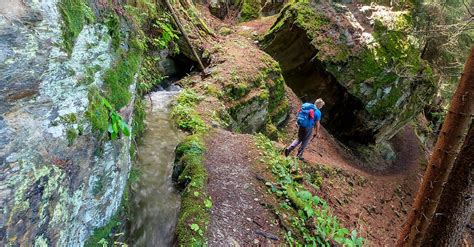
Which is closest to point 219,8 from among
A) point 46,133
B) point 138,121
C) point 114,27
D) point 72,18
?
point 138,121

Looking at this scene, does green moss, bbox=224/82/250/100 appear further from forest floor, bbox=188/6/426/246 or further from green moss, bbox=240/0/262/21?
green moss, bbox=240/0/262/21

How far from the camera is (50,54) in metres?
3.04

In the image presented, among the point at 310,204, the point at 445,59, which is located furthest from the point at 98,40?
the point at 445,59

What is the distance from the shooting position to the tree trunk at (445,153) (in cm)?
482

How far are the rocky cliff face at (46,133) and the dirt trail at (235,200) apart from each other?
191 centimetres

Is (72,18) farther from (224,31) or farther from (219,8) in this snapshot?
(219,8)

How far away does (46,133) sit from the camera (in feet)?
9.11

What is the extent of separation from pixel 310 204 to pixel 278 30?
31.2 feet

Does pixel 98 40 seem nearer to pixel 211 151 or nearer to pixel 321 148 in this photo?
pixel 211 151

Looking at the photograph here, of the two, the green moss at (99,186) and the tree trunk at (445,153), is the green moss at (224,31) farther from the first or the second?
A: the green moss at (99,186)

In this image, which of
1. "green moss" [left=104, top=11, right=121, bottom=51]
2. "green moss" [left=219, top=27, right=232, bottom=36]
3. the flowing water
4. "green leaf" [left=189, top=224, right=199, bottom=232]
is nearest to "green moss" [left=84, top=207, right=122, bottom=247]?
the flowing water

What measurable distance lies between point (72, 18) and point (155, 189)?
357 cm

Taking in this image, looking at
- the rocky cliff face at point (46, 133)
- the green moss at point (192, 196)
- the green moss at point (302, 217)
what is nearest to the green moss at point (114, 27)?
the rocky cliff face at point (46, 133)

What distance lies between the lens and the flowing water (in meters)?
5.28
